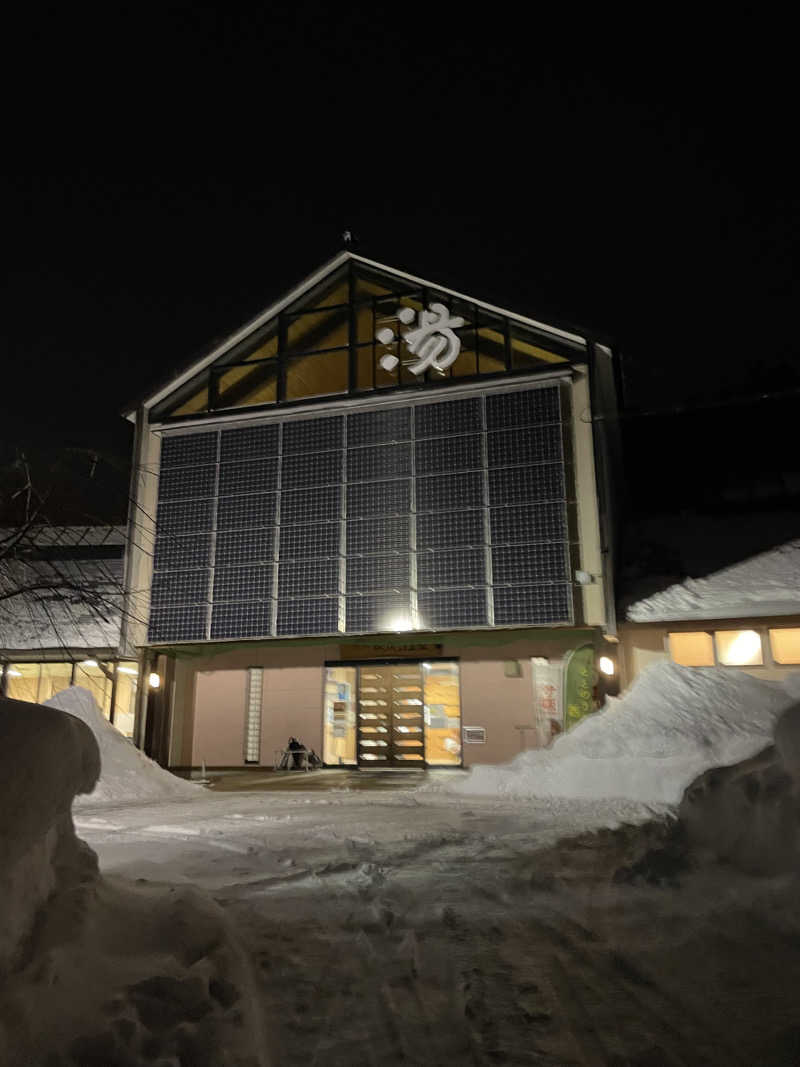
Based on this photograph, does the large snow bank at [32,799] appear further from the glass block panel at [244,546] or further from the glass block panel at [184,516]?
the glass block panel at [184,516]

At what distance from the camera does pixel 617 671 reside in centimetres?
1603

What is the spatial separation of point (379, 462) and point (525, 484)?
373 cm

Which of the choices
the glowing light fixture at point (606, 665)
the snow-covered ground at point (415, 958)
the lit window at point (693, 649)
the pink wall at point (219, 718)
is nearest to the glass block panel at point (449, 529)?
the glowing light fixture at point (606, 665)

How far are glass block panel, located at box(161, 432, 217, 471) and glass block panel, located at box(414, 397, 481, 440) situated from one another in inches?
225

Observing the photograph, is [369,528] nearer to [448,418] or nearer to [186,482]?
[448,418]

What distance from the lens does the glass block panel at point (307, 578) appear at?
56.9ft

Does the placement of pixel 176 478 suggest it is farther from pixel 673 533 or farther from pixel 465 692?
pixel 673 533

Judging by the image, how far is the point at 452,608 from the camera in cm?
1636

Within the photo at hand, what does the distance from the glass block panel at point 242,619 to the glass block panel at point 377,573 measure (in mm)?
2258

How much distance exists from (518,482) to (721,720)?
23.9 feet

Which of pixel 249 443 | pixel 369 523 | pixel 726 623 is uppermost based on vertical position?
pixel 249 443

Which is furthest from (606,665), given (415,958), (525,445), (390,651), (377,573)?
(415,958)

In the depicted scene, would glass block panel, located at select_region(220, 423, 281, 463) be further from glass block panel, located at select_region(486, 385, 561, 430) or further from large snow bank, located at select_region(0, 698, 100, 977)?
large snow bank, located at select_region(0, 698, 100, 977)

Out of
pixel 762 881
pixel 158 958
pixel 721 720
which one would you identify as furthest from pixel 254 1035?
pixel 721 720
